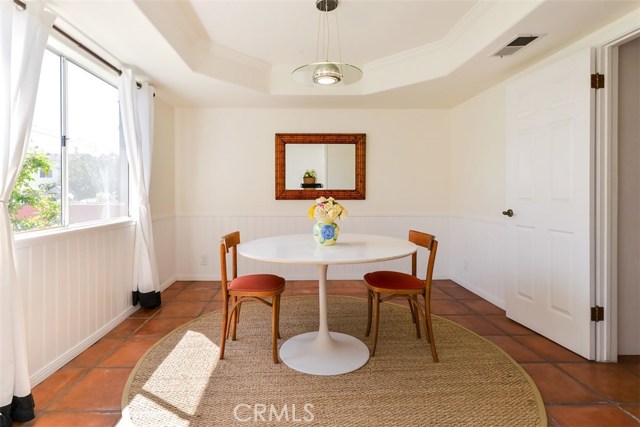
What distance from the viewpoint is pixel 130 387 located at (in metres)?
1.78

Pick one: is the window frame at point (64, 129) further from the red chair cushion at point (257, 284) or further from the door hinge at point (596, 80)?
the door hinge at point (596, 80)

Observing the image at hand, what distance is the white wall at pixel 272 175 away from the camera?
3.93 meters

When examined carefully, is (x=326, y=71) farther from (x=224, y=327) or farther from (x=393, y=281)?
(x=224, y=327)

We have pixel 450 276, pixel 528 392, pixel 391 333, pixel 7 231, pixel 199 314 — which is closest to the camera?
pixel 7 231

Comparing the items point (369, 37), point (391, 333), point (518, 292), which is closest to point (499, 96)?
point (369, 37)

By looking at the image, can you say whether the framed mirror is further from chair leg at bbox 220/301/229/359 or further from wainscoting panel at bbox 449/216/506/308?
chair leg at bbox 220/301/229/359

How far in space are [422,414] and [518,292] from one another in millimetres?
1645

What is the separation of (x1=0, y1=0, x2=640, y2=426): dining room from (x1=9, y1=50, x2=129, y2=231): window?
12 centimetres

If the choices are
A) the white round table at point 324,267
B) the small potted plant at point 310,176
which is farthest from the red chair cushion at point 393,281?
the small potted plant at point 310,176

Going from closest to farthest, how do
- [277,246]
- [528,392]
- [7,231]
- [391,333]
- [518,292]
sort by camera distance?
[7,231]
[528,392]
[277,246]
[391,333]
[518,292]

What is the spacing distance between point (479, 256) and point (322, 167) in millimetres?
2086

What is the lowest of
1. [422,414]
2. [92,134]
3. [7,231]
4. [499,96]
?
[422,414]

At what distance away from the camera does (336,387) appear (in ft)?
5.82

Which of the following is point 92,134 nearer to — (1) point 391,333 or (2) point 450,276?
(1) point 391,333
